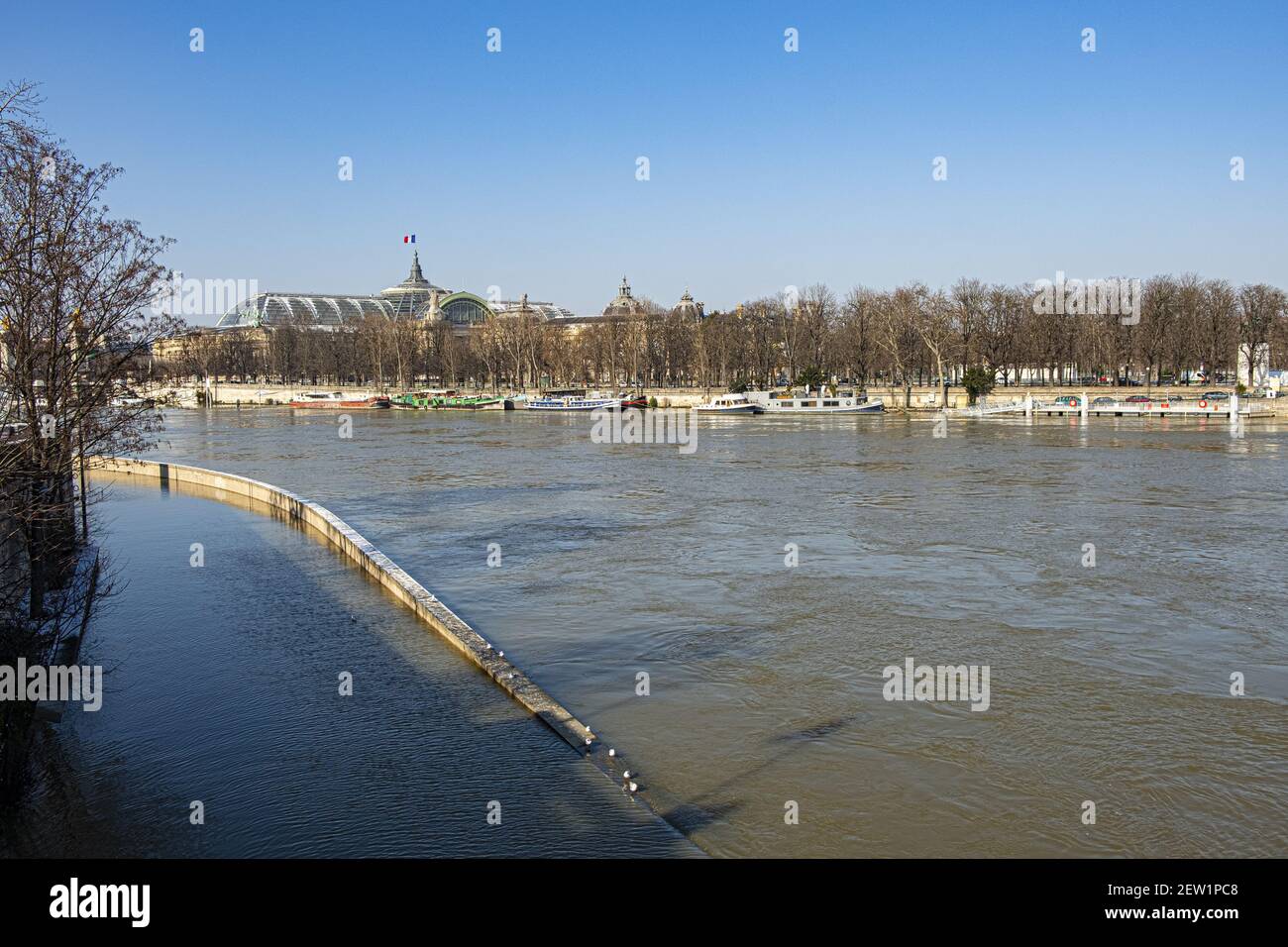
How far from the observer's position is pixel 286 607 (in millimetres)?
15984

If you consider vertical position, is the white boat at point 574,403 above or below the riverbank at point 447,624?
above

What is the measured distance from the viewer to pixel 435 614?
47.3 ft

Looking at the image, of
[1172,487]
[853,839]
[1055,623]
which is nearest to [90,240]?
[853,839]

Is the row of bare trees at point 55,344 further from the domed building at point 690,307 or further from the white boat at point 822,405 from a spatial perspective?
the domed building at point 690,307

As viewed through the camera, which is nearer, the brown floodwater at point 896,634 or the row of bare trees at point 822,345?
the brown floodwater at point 896,634

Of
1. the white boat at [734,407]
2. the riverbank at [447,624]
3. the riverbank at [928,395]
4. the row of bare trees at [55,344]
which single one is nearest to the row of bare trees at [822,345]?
the riverbank at [928,395]

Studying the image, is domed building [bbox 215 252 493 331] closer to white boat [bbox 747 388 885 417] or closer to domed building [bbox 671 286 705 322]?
domed building [bbox 671 286 705 322]

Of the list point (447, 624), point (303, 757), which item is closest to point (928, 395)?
point (447, 624)

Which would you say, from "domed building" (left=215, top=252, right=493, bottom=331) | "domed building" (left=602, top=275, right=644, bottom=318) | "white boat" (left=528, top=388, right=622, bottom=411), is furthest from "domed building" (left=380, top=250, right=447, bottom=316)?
"white boat" (left=528, top=388, right=622, bottom=411)

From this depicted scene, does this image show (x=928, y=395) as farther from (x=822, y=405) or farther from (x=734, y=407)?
(x=734, y=407)

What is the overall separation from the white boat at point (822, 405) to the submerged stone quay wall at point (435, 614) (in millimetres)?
52546

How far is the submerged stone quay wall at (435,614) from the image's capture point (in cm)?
977

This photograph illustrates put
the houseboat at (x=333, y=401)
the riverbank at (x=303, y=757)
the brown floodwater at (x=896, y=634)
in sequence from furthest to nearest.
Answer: the houseboat at (x=333, y=401)
the brown floodwater at (x=896, y=634)
the riverbank at (x=303, y=757)
